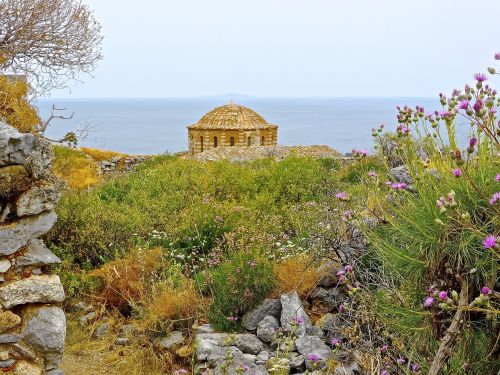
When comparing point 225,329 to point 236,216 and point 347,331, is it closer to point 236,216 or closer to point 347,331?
point 347,331

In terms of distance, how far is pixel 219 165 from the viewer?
13820mm

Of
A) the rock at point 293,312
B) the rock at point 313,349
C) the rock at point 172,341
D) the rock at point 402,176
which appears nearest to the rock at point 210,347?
the rock at point 172,341

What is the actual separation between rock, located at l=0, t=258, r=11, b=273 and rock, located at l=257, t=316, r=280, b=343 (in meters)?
2.44

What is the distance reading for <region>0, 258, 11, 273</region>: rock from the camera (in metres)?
4.86

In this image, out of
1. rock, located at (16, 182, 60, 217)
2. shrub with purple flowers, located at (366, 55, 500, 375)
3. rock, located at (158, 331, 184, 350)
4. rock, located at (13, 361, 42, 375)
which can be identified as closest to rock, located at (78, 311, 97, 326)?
rock, located at (158, 331, 184, 350)

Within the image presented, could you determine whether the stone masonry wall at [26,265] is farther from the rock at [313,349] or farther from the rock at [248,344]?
the rock at [313,349]

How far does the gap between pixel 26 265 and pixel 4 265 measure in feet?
0.62

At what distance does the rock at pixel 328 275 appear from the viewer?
6597 mm

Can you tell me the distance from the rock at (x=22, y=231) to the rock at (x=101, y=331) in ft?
7.29

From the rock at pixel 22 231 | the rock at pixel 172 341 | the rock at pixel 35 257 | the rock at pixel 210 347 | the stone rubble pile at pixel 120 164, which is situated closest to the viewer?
the rock at pixel 22 231

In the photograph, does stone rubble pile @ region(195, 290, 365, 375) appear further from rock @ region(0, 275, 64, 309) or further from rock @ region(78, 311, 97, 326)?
rock @ region(78, 311, 97, 326)

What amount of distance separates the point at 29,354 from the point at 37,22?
11879 mm

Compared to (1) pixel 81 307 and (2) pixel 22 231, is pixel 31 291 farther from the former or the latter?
(1) pixel 81 307

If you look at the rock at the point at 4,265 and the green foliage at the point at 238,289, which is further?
the green foliage at the point at 238,289
